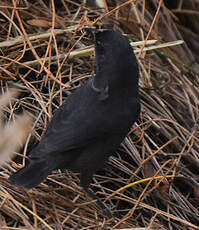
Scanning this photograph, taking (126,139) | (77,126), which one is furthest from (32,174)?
(126,139)

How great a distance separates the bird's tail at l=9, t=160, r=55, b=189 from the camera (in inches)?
81.5

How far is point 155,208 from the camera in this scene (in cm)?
230

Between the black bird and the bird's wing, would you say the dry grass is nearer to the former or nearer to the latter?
the black bird

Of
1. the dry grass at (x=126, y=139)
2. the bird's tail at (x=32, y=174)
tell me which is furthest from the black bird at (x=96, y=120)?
the dry grass at (x=126, y=139)

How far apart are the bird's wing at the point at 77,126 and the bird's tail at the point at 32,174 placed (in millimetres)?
86

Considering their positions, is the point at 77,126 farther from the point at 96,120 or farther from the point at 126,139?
the point at 126,139

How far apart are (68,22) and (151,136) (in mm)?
942

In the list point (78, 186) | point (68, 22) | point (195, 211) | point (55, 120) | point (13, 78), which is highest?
point (68, 22)

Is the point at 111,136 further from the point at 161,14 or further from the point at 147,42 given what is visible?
the point at 161,14

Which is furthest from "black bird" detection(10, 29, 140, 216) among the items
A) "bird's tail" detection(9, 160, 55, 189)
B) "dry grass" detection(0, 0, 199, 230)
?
"dry grass" detection(0, 0, 199, 230)

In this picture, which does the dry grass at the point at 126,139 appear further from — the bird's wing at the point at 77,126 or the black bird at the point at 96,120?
the bird's wing at the point at 77,126

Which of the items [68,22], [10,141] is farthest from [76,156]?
[10,141]

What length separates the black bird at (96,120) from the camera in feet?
6.95

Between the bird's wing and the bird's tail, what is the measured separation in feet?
0.28
